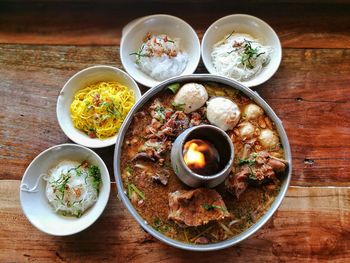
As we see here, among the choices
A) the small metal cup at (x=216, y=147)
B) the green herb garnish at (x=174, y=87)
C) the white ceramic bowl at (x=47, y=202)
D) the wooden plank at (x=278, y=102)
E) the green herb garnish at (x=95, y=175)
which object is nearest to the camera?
the small metal cup at (x=216, y=147)

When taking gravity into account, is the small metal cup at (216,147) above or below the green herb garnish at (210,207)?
above

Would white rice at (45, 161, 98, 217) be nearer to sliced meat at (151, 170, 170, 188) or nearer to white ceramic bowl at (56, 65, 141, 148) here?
white ceramic bowl at (56, 65, 141, 148)

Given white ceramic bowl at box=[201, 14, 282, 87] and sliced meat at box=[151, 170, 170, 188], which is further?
white ceramic bowl at box=[201, 14, 282, 87]

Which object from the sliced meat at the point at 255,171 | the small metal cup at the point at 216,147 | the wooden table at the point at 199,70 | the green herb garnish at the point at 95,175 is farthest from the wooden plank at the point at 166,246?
the small metal cup at the point at 216,147

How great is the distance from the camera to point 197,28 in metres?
2.99

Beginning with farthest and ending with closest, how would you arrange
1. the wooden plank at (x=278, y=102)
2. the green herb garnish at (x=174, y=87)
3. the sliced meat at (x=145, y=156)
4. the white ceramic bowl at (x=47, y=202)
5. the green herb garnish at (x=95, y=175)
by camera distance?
the wooden plank at (x=278, y=102), the green herb garnish at (x=95, y=175), the white ceramic bowl at (x=47, y=202), the green herb garnish at (x=174, y=87), the sliced meat at (x=145, y=156)

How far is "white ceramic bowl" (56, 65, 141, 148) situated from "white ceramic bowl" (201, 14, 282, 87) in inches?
21.7

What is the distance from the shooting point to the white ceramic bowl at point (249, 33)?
279 cm

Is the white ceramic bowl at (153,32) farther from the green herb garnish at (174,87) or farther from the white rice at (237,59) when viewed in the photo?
the green herb garnish at (174,87)

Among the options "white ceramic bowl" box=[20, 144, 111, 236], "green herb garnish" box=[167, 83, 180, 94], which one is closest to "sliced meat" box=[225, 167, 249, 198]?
"green herb garnish" box=[167, 83, 180, 94]

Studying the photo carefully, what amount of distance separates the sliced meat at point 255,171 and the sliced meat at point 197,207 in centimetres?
10

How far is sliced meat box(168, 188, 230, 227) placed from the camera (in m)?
2.15

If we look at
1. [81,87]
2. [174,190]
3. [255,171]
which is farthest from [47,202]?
[255,171]

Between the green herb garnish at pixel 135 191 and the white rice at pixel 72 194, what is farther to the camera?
the white rice at pixel 72 194
